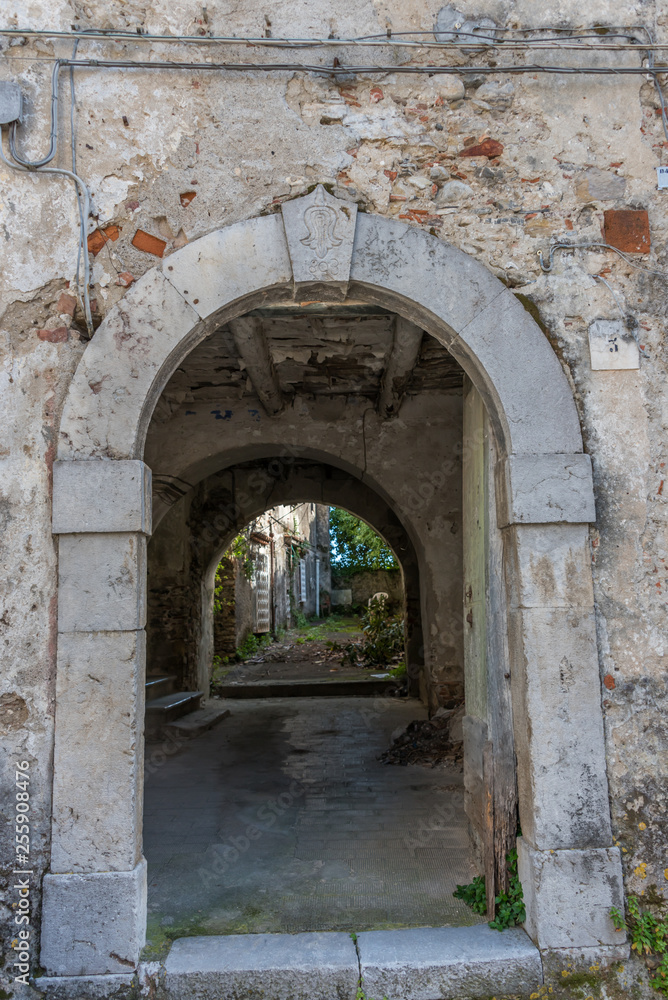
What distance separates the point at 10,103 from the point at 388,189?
5.28 ft

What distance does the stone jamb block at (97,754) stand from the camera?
2.41 meters

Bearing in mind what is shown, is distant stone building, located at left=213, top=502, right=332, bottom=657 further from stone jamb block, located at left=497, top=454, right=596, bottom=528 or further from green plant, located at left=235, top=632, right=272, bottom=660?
stone jamb block, located at left=497, top=454, right=596, bottom=528

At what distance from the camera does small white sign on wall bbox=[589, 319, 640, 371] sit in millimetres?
2779

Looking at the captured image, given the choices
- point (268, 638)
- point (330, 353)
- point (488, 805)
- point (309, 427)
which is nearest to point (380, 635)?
point (268, 638)

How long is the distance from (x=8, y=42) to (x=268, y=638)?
41.6ft

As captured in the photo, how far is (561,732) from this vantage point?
2545mm

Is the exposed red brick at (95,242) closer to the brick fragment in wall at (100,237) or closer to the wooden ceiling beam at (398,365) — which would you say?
the brick fragment in wall at (100,237)

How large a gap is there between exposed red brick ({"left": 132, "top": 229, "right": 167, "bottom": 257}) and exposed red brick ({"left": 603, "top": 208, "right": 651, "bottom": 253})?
6.26 ft

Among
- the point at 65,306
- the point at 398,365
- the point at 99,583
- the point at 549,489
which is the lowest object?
the point at 99,583

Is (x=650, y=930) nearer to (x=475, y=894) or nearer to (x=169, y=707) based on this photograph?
(x=475, y=894)

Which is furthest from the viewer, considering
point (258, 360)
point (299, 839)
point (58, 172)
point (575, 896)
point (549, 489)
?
point (258, 360)

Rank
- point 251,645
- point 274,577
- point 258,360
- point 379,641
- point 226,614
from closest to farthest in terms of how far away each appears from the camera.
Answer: point 258,360, point 379,641, point 226,614, point 251,645, point 274,577

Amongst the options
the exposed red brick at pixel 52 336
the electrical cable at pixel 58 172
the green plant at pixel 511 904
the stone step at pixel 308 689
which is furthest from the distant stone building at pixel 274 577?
the green plant at pixel 511 904

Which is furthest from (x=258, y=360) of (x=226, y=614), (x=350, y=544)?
(x=350, y=544)
